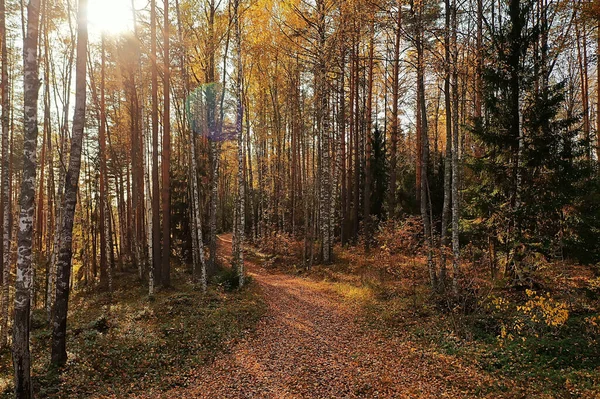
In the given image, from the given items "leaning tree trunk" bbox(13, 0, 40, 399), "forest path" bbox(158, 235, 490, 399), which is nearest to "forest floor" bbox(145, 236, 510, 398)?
"forest path" bbox(158, 235, 490, 399)

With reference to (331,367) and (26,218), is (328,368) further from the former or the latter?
(26,218)

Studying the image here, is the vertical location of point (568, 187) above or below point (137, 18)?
below

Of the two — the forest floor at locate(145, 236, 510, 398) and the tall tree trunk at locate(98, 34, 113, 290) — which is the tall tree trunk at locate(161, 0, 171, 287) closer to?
the tall tree trunk at locate(98, 34, 113, 290)

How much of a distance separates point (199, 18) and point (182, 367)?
13.4 metres

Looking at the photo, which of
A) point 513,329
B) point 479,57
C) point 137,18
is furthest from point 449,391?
point 137,18

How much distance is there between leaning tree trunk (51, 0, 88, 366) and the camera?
6266mm

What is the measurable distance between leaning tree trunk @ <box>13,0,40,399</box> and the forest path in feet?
7.27

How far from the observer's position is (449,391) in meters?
5.57

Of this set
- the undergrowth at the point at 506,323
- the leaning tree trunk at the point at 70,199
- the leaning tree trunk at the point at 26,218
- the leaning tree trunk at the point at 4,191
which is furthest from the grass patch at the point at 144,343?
the undergrowth at the point at 506,323

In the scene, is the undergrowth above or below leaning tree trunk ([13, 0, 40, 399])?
below

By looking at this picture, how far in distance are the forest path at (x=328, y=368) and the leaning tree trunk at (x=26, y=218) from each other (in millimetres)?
2216

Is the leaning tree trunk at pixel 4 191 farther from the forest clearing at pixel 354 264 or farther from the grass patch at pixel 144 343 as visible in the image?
the grass patch at pixel 144 343

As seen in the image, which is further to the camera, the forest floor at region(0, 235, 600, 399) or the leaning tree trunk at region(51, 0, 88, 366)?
the leaning tree trunk at region(51, 0, 88, 366)

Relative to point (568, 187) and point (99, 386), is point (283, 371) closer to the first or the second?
point (99, 386)
